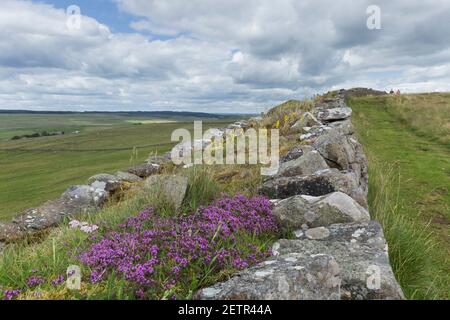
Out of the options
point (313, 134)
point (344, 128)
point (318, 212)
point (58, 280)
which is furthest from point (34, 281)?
point (344, 128)

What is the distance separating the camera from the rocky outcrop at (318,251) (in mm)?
3414

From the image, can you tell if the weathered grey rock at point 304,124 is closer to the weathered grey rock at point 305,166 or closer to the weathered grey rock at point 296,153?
the weathered grey rock at point 296,153

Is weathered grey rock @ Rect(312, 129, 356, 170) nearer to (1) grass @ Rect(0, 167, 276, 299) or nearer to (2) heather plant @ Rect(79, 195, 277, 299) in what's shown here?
(2) heather plant @ Rect(79, 195, 277, 299)

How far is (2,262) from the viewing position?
4.54 metres

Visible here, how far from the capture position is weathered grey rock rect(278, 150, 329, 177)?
7547mm

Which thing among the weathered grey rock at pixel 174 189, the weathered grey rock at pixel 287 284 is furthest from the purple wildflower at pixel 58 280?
the weathered grey rock at pixel 174 189

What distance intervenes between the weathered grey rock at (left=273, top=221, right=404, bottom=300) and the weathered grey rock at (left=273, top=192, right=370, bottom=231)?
258mm

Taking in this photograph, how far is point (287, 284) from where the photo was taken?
3.37m

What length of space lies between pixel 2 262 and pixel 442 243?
814cm

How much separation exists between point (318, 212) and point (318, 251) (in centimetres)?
105

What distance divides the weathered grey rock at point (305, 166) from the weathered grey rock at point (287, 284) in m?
3.94

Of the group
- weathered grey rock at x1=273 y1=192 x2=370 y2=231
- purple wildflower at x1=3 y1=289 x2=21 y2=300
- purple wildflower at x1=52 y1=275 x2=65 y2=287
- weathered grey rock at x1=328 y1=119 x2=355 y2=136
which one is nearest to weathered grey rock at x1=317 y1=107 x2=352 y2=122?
weathered grey rock at x1=328 y1=119 x2=355 y2=136

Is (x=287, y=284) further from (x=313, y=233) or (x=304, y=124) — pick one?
(x=304, y=124)
